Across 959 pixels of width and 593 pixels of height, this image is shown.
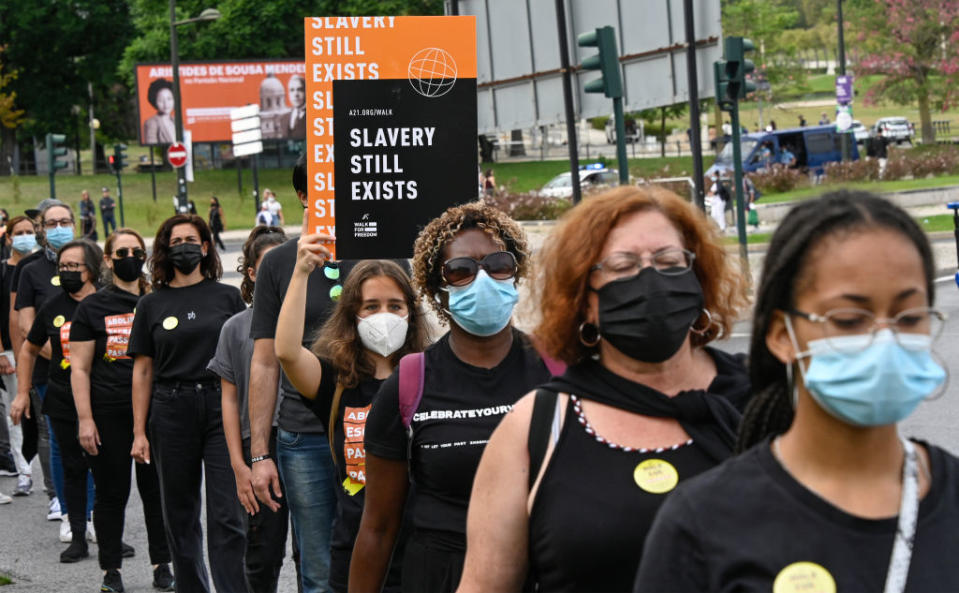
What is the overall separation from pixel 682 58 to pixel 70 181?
183 feet

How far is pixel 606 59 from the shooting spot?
1450 centimetres

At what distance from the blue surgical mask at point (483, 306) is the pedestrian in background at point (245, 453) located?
2411 millimetres

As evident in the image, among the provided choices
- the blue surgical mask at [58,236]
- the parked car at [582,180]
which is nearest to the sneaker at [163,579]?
the blue surgical mask at [58,236]

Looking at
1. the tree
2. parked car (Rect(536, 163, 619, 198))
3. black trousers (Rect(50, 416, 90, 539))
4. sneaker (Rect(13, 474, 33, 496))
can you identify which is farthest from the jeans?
the tree

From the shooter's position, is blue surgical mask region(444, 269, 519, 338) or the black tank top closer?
the black tank top

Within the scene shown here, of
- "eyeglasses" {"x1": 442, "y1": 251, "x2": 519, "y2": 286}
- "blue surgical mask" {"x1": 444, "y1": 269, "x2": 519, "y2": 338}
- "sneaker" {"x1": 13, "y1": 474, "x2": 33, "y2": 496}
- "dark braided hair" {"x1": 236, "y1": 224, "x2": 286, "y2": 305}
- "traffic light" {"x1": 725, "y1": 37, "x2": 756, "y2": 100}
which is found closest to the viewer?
"blue surgical mask" {"x1": 444, "y1": 269, "x2": 519, "y2": 338}

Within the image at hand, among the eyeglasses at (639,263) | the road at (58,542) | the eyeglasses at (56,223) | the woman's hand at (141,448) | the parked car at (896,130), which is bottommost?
A: the road at (58,542)

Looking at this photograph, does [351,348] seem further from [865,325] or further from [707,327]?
[865,325]

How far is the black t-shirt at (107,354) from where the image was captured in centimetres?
792

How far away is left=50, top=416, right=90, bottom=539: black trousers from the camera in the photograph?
8523 mm

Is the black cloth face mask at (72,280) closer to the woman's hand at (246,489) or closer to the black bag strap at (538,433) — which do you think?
the woman's hand at (246,489)

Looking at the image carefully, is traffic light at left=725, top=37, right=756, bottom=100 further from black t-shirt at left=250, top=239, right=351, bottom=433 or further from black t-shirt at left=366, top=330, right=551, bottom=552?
black t-shirt at left=366, top=330, right=551, bottom=552

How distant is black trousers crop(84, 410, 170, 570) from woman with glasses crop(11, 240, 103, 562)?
2.12ft

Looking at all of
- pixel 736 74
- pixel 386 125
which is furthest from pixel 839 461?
pixel 736 74
